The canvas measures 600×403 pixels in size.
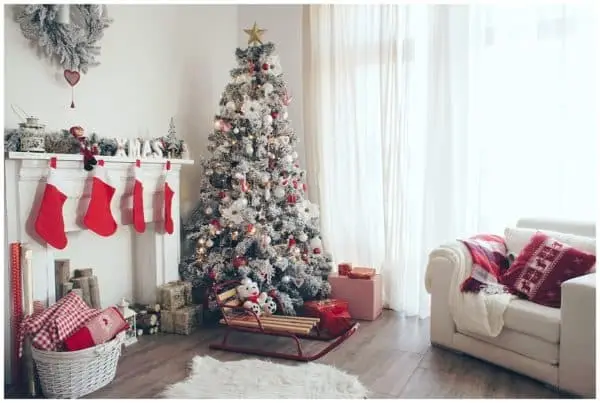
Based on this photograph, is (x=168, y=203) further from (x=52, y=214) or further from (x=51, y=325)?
(x=51, y=325)

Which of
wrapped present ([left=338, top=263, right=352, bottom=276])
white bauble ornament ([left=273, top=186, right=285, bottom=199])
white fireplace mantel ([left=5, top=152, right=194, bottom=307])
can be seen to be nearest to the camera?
white fireplace mantel ([left=5, top=152, right=194, bottom=307])

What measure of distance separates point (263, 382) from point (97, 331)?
893 mm

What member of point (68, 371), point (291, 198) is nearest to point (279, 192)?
point (291, 198)

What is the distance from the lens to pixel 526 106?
3500 millimetres

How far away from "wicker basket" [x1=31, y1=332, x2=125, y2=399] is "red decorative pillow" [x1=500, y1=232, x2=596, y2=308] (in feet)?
7.44

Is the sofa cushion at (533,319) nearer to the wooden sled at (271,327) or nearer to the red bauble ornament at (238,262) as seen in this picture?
the wooden sled at (271,327)

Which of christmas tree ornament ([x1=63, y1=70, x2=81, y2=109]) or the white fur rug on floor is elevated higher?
christmas tree ornament ([x1=63, y1=70, x2=81, y2=109])

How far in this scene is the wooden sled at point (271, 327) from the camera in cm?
295

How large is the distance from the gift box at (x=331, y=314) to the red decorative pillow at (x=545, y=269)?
108 cm

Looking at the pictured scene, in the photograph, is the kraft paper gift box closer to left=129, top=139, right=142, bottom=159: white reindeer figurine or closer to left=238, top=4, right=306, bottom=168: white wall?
left=238, top=4, right=306, bottom=168: white wall

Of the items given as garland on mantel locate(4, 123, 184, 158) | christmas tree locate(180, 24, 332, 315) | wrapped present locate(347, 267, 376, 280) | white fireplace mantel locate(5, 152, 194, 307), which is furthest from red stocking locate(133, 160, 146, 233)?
wrapped present locate(347, 267, 376, 280)

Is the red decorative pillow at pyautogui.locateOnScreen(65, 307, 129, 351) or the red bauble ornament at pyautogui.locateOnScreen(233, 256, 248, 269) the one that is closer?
the red decorative pillow at pyautogui.locateOnScreen(65, 307, 129, 351)

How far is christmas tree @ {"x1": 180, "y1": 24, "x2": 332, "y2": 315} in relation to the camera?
3.62 metres

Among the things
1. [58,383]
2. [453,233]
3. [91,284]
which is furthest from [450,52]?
[58,383]
